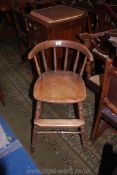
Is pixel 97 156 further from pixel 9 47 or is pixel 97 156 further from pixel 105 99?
pixel 9 47

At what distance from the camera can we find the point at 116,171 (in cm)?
102

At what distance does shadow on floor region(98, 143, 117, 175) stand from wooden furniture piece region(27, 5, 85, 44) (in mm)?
1171

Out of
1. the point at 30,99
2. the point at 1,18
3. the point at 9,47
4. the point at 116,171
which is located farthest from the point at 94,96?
the point at 1,18

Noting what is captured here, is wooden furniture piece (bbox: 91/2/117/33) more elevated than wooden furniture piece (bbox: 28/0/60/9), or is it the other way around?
wooden furniture piece (bbox: 28/0/60/9)

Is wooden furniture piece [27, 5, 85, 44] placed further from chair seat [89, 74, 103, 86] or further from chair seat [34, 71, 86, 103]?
chair seat [89, 74, 103, 86]

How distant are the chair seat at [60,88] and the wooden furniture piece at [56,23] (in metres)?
0.49

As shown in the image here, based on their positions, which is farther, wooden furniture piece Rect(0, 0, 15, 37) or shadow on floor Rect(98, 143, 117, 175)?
wooden furniture piece Rect(0, 0, 15, 37)

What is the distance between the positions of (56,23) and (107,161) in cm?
132

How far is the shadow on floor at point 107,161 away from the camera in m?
1.68

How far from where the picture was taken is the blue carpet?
1.61m

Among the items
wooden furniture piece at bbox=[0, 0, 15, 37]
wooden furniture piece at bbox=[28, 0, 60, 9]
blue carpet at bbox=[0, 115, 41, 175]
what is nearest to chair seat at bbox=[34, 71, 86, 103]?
blue carpet at bbox=[0, 115, 41, 175]

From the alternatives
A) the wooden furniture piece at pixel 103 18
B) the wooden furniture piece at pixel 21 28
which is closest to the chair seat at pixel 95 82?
the wooden furniture piece at pixel 103 18

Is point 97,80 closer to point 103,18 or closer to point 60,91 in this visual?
point 60,91

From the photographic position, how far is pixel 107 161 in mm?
1747
